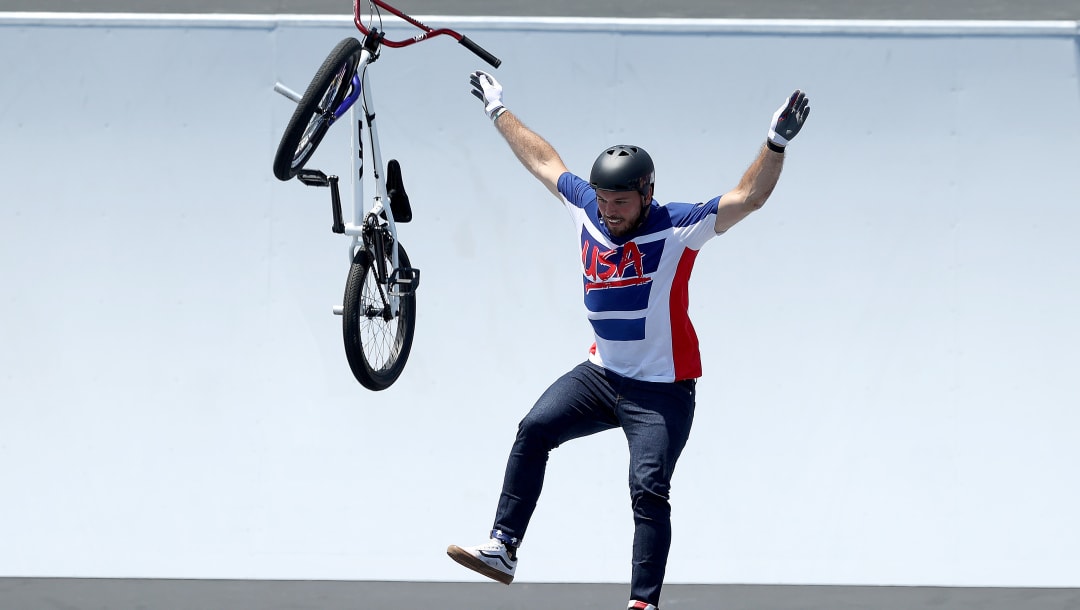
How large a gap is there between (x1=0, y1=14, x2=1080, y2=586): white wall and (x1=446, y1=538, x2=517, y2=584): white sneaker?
1.62 metres

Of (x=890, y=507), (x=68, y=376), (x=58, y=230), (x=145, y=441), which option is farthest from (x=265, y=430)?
(x=890, y=507)

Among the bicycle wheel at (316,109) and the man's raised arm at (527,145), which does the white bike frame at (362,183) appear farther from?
the man's raised arm at (527,145)

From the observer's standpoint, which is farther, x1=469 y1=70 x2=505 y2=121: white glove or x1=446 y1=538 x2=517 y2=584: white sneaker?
x1=469 y1=70 x2=505 y2=121: white glove

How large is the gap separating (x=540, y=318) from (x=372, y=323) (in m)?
1.26

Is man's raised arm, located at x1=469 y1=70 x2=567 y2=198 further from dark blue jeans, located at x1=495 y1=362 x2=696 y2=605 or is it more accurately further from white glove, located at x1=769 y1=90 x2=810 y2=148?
white glove, located at x1=769 y1=90 x2=810 y2=148

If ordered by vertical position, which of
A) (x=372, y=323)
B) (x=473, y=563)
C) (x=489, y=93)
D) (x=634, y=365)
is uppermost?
(x=489, y=93)

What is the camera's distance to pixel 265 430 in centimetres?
525

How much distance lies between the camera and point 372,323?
13.6 ft

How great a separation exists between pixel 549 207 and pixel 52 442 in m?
2.16

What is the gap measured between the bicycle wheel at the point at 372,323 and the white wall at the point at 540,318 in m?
0.77

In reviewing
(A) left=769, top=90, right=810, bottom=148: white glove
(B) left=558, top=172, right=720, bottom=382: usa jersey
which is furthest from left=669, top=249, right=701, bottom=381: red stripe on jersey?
(A) left=769, top=90, right=810, bottom=148: white glove

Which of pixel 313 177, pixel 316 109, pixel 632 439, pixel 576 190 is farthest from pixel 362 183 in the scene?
pixel 632 439

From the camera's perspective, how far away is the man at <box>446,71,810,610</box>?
3.59m

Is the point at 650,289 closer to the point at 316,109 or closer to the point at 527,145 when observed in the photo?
the point at 527,145
